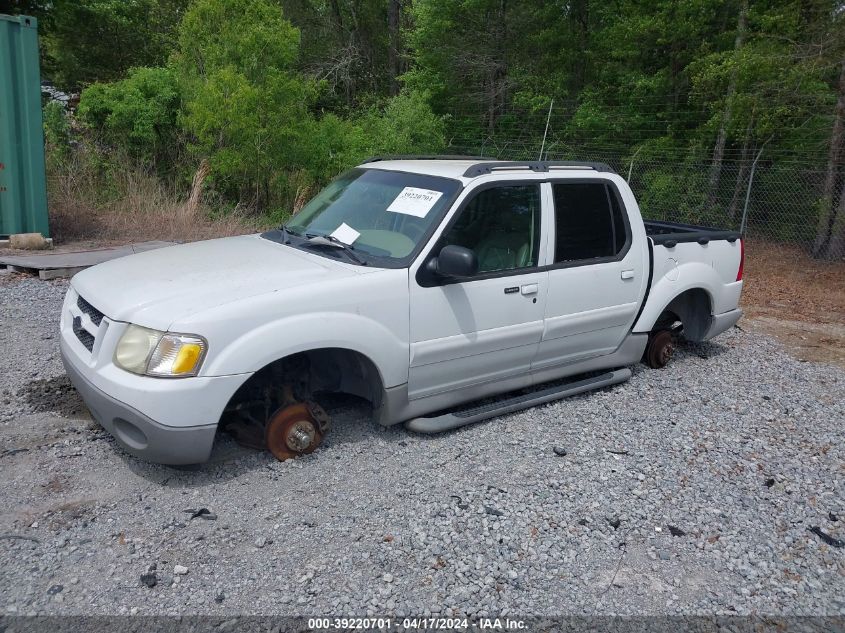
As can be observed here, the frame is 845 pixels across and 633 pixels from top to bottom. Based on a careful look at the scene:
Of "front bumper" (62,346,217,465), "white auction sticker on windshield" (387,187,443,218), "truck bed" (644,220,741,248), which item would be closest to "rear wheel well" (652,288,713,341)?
"truck bed" (644,220,741,248)

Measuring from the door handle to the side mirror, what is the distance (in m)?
0.62

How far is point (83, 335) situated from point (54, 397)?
1.12 metres

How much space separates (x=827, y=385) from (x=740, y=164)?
30.4ft

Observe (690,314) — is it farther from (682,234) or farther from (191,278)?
(191,278)

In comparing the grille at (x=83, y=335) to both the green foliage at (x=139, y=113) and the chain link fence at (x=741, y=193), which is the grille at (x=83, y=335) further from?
the chain link fence at (x=741, y=193)

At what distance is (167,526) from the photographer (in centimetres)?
365

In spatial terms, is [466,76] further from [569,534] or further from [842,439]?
[569,534]

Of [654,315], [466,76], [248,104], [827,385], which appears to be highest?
[466,76]

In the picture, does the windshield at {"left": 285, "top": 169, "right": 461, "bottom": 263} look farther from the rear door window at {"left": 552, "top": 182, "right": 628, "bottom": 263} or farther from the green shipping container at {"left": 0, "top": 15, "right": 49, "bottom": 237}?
the green shipping container at {"left": 0, "top": 15, "right": 49, "bottom": 237}

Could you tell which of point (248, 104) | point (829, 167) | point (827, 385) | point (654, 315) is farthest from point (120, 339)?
point (829, 167)

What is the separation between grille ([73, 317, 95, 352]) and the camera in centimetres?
418

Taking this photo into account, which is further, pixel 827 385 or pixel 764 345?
pixel 764 345

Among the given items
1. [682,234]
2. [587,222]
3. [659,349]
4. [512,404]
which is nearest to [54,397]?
[512,404]

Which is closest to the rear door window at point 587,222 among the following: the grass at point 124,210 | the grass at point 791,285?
the grass at point 791,285
